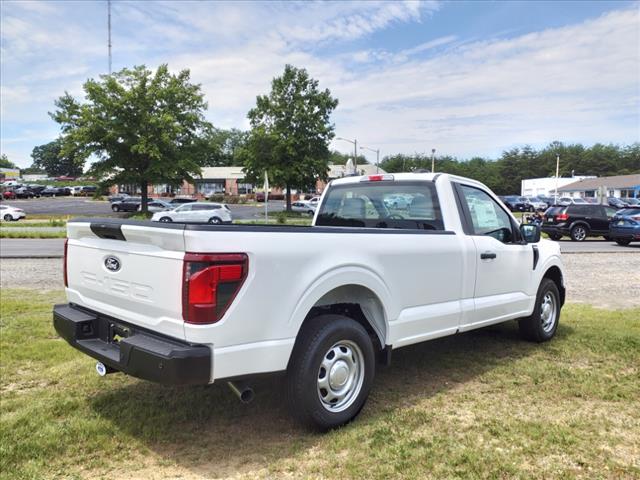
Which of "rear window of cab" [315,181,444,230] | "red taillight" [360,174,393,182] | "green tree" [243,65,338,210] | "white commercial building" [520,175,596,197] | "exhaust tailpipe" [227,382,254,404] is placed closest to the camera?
"exhaust tailpipe" [227,382,254,404]

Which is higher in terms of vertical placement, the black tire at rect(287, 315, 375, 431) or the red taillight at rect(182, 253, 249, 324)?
the red taillight at rect(182, 253, 249, 324)

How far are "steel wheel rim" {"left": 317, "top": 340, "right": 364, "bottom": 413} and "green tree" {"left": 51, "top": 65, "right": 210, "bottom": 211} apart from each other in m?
41.5

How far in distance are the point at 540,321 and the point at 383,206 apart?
2.33 meters

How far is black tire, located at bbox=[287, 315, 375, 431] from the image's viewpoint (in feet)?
11.1

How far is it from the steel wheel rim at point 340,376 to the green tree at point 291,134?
41.0 meters

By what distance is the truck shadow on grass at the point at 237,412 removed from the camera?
11.1 ft

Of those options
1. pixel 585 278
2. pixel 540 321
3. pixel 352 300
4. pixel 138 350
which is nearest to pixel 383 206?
pixel 352 300

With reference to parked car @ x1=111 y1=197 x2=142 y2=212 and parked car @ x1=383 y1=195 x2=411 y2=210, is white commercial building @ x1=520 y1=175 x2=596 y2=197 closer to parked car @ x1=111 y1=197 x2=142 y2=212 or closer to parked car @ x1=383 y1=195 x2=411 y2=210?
parked car @ x1=111 y1=197 x2=142 y2=212

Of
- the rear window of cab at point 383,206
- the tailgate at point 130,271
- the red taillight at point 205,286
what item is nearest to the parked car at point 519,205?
the rear window of cab at point 383,206

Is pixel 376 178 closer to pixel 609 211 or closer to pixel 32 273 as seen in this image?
pixel 32 273

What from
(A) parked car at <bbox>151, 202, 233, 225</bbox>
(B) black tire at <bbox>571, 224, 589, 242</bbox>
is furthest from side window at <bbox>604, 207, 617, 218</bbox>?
(A) parked car at <bbox>151, 202, 233, 225</bbox>

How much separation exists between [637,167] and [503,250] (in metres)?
132

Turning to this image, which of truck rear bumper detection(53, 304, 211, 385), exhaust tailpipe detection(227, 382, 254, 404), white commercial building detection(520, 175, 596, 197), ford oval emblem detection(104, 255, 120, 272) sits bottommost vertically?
exhaust tailpipe detection(227, 382, 254, 404)

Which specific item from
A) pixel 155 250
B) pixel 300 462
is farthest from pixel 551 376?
pixel 155 250
